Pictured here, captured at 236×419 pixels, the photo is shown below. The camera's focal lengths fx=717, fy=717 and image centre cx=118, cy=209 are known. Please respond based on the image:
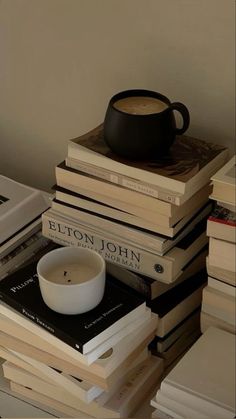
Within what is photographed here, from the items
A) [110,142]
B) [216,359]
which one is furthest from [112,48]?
[216,359]

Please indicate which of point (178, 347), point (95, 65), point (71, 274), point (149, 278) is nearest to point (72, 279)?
point (71, 274)

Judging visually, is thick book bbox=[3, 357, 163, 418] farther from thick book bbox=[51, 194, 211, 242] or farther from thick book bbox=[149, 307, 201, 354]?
thick book bbox=[51, 194, 211, 242]

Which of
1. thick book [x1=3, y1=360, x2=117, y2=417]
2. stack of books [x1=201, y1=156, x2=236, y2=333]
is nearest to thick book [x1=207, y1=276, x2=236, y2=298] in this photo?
stack of books [x1=201, y1=156, x2=236, y2=333]

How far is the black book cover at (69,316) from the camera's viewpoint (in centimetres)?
89

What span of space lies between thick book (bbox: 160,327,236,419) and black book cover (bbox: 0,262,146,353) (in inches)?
3.8

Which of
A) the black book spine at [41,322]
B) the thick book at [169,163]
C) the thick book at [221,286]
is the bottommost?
the black book spine at [41,322]

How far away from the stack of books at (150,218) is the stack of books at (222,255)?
0.05 metres

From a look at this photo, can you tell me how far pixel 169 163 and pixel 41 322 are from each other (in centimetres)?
27

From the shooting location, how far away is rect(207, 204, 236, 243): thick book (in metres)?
0.89

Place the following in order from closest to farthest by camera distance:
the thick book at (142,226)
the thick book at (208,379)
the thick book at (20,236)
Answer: the thick book at (208,379)
the thick book at (142,226)
the thick book at (20,236)

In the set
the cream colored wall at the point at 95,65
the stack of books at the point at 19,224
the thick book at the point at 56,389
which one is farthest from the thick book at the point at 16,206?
the thick book at the point at 56,389

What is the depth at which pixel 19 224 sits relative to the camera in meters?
1.13

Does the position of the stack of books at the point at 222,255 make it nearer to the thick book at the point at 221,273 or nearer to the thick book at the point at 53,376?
the thick book at the point at 221,273

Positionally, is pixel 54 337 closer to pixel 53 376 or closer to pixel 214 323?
pixel 53 376
